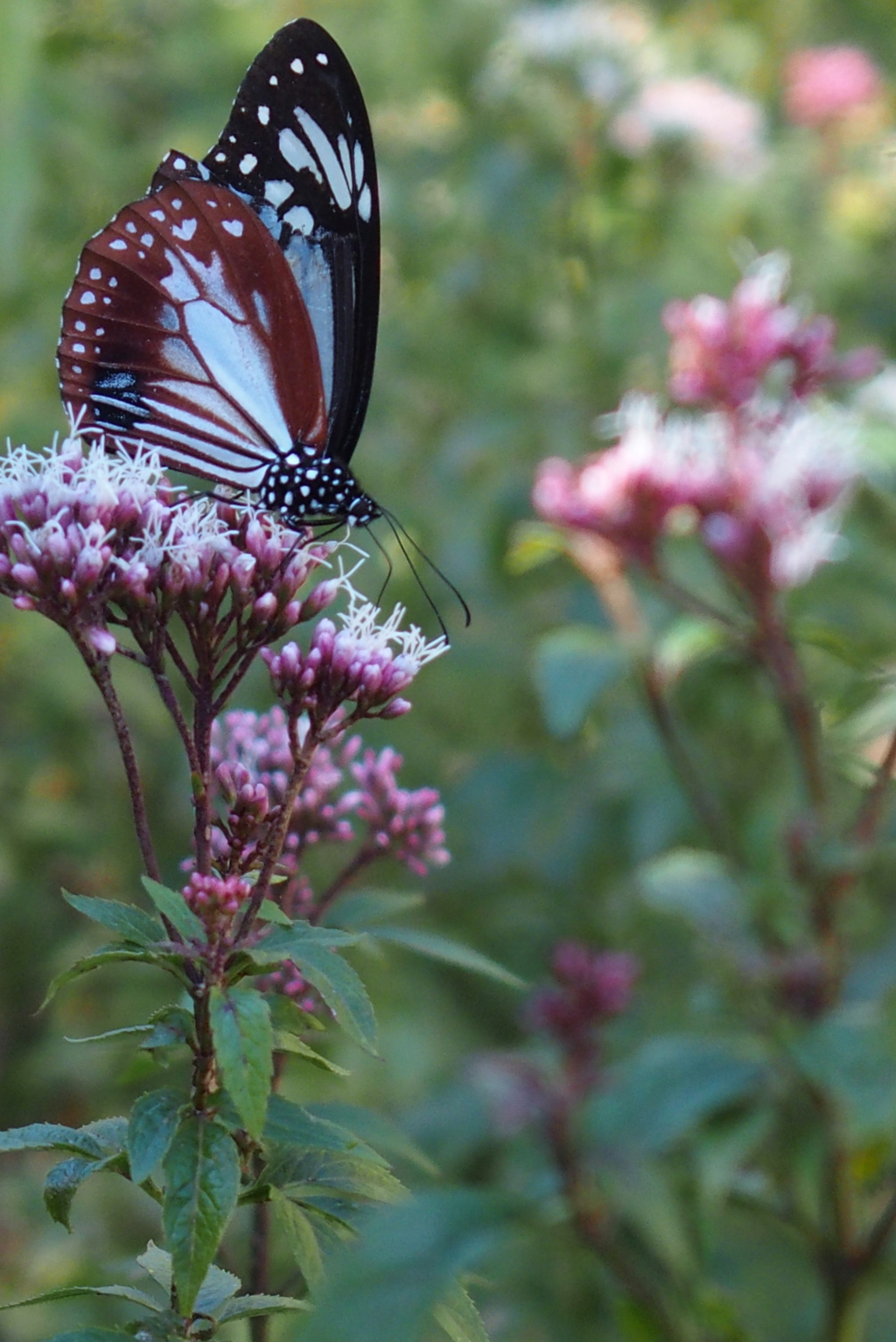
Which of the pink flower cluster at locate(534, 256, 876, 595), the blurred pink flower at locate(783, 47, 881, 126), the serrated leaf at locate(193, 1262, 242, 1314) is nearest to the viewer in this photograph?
the serrated leaf at locate(193, 1262, 242, 1314)

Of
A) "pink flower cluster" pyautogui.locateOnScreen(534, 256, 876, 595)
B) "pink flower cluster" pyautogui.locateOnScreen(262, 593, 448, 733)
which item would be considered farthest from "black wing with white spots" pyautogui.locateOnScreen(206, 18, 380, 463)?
"pink flower cluster" pyautogui.locateOnScreen(262, 593, 448, 733)

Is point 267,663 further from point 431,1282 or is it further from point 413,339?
point 413,339

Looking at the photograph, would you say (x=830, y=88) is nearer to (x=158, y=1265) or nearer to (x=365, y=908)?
(x=365, y=908)

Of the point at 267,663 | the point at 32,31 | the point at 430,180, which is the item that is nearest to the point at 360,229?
the point at 267,663

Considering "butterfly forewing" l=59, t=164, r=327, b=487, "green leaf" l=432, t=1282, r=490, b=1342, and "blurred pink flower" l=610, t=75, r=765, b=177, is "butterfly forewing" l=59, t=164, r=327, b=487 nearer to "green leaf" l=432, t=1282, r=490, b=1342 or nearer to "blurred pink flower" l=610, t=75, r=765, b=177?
"green leaf" l=432, t=1282, r=490, b=1342

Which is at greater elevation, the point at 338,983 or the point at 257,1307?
the point at 338,983

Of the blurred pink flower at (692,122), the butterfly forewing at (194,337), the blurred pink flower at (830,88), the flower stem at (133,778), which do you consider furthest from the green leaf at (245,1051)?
the blurred pink flower at (830,88)

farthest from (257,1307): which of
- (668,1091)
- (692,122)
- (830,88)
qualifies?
(830,88)
